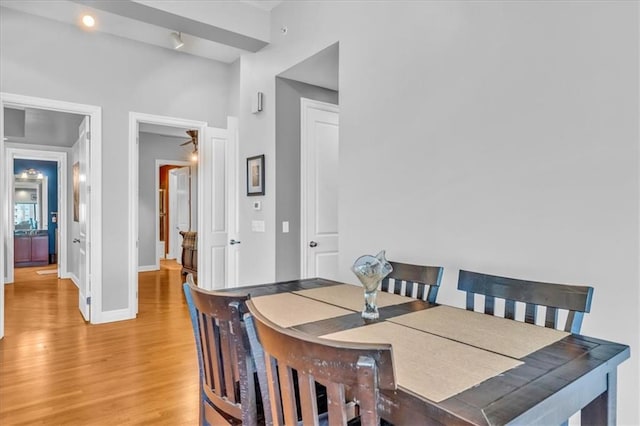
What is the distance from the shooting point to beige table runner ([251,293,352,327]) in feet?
4.96

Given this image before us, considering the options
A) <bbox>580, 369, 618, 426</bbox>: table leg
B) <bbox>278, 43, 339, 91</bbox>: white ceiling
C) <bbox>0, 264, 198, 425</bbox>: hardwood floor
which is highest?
<bbox>278, 43, 339, 91</bbox>: white ceiling

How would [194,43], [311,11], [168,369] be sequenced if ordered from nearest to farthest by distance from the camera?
[168,369], [311,11], [194,43]

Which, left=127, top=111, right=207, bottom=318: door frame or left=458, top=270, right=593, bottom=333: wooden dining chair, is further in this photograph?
left=127, top=111, right=207, bottom=318: door frame

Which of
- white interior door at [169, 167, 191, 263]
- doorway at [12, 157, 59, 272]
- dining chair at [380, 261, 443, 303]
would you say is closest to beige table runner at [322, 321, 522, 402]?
dining chair at [380, 261, 443, 303]

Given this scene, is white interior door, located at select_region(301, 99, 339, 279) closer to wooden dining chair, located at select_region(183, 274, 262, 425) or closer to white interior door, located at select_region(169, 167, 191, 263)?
wooden dining chair, located at select_region(183, 274, 262, 425)

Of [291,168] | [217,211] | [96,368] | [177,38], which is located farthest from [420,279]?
[177,38]

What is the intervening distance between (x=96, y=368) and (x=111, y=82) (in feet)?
9.64

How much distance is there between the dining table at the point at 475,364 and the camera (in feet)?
2.82

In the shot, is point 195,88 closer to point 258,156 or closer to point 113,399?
point 258,156

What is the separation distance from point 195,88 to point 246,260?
89.7 inches

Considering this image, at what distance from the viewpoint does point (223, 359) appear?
4.47ft

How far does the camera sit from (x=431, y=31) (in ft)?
7.63

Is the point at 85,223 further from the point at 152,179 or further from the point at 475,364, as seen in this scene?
the point at 475,364

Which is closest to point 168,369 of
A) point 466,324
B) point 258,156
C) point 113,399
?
point 113,399
